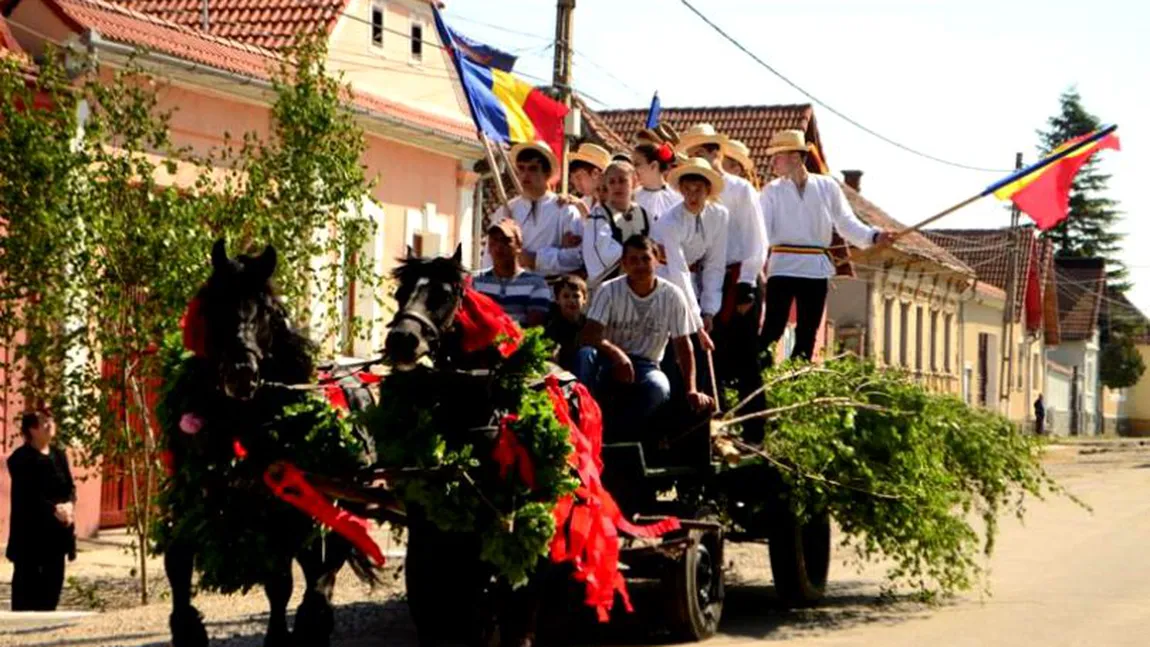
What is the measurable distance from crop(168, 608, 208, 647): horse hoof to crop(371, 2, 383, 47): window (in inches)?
651

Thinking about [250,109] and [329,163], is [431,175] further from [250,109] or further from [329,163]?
[329,163]

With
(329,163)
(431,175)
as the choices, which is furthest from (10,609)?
(431,175)

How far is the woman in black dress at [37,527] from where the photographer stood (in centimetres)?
1241

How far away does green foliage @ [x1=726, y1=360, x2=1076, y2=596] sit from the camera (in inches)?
440

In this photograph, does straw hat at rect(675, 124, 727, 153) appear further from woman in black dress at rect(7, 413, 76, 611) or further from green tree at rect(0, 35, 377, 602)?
woman in black dress at rect(7, 413, 76, 611)

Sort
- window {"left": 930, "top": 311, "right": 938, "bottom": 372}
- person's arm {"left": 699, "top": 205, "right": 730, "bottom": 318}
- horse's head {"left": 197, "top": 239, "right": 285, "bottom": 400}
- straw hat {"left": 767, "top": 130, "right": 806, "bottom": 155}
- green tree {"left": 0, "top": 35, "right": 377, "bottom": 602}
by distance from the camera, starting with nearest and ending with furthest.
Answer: horse's head {"left": 197, "top": 239, "right": 285, "bottom": 400} → person's arm {"left": 699, "top": 205, "right": 730, "bottom": 318} → green tree {"left": 0, "top": 35, "right": 377, "bottom": 602} → straw hat {"left": 767, "top": 130, "right": 806, "bottom": 155} → window {"left": 930, "top": 311, "right": 938, "bottom": 372}

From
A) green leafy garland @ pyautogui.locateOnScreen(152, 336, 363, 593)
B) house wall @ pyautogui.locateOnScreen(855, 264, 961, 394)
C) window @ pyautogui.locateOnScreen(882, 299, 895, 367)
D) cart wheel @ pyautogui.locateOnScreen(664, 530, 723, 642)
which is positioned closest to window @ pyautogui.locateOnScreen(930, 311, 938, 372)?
house wall @ pyautogui.locateOnScreen(855, 264, 961, 394)

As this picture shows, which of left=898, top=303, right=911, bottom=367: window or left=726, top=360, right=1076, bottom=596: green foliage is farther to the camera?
left=898, top=303, right=911, bottom=367: window

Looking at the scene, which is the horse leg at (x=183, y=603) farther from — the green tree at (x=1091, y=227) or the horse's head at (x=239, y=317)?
the green tree at (x=1091, y=227)

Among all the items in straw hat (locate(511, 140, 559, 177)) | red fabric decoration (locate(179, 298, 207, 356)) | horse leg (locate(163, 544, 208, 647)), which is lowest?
horse leg (locate(163, 544, 208, 647))

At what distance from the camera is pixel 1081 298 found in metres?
78.0

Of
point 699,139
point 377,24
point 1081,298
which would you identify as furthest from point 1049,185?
point 1081,298

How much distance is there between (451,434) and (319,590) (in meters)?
1.15

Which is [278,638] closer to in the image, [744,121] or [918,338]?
[744,121]
